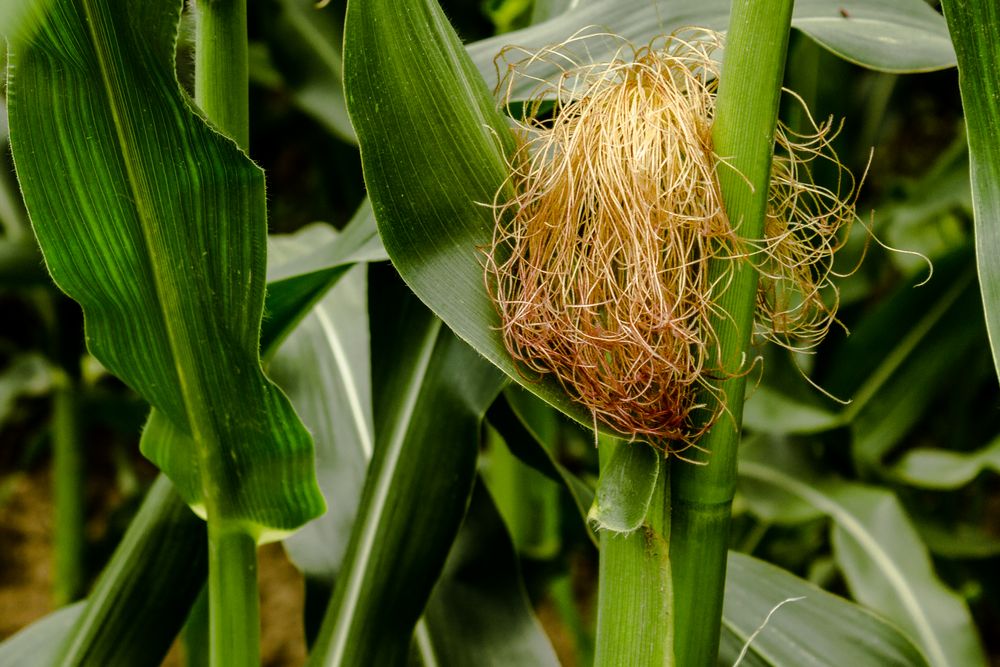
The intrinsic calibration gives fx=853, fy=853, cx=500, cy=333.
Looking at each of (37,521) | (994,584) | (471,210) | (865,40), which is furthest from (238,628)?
(37,521)

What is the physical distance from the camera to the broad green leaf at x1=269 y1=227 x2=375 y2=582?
2.18 ft

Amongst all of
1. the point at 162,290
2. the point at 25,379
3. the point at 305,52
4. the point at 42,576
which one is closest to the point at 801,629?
the point at 162,290

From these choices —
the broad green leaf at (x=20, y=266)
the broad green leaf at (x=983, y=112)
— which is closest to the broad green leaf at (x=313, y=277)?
the broad green leaf at (x=983, y=112)

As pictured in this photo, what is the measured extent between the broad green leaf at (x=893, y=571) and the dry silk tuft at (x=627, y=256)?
1.51 ft

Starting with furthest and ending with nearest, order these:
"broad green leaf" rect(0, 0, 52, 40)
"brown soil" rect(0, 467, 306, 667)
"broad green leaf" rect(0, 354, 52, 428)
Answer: "brown soil" rect(0, 467, 306, 667) < "broad green leaf" rect(0, 354, 52, 428) < "broad green leaf" rect(0, 0, 52, 40)

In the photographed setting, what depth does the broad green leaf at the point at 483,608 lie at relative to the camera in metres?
0.61

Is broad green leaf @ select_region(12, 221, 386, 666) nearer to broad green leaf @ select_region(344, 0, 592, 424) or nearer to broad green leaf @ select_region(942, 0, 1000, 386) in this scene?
broad green leaf @ select_region(344, 0, 592, 424)

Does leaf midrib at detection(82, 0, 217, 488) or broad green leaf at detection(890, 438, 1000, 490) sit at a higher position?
leaf midrib at detection(82, 0, 217, 488)

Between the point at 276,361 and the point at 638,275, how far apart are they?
0.45 meters

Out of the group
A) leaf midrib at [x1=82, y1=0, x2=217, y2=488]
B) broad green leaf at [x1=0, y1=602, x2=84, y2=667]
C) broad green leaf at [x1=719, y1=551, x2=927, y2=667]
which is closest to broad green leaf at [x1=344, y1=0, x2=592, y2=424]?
leaf midrib at [x1=82, y1=0, x2=217, y2=488]

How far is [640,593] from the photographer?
14.8 inches

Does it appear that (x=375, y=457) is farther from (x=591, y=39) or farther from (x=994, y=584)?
(x=994, y=584)

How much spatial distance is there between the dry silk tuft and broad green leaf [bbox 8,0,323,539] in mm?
132

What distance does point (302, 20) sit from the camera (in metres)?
1.14
